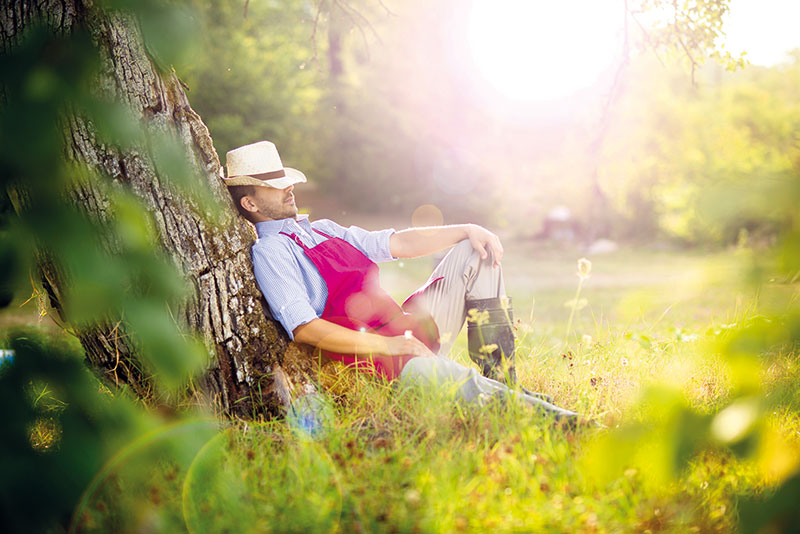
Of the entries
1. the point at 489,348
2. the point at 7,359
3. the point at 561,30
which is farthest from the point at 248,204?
the point at 561,30

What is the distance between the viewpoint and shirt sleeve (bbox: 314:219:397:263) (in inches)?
131

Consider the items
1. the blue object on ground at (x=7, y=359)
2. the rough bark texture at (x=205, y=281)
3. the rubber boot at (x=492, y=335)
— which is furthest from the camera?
the rubber boot at (x=492, y=335)

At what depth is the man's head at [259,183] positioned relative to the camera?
2.95m

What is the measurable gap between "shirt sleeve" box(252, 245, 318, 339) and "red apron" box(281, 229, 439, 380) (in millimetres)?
230

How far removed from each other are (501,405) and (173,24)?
2.07 m

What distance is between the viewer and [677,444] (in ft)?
2.56

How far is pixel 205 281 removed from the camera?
2.58 m

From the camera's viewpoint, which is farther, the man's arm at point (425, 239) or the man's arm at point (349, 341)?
the man's arm at point (425, 239)

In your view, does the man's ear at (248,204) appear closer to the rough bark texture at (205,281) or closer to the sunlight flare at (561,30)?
the rough bark texture at (205,281)

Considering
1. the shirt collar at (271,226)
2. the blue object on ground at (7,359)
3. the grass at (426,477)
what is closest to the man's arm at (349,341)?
the grass at (426,477)

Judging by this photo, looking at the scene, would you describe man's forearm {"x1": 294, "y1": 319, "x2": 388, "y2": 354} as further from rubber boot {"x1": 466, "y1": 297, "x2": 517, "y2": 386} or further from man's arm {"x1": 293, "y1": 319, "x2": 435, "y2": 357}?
rubber boot {"x1": 466, "y1": 297, "x2": 517, "y2": 386}

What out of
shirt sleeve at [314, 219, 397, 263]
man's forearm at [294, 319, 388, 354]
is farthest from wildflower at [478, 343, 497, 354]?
shirt sleeve at [314, 219, 397, 263]

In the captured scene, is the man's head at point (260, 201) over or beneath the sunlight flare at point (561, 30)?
beneath

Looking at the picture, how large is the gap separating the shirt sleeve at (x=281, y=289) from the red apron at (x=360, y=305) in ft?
0.75
